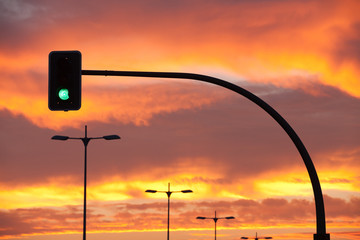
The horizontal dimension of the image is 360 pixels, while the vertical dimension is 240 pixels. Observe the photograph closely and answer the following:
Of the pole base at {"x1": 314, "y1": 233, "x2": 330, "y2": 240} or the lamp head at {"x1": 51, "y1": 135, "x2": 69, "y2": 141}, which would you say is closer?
the pole base at {"x1": 314, "y1": 233, "x2": 330, "y2": 240}

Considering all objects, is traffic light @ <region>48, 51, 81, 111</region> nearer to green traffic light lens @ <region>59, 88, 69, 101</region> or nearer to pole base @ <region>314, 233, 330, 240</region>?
green traffic light lens @ <region>59, 88, 69, 101</region>

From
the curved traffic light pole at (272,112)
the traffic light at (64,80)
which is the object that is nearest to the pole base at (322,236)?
the curved traffic light pole at (272,112)

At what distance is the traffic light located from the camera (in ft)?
47.3

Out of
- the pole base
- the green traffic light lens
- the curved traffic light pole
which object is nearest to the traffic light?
the green traffic light lens

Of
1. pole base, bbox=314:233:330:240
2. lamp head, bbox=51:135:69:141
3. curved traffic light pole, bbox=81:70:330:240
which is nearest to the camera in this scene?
curved traffic light pole, bbox=81:70:330:240

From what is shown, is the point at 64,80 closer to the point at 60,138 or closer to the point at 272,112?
the point at 272,112

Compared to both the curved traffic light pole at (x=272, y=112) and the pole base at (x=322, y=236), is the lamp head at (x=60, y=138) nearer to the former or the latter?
the curved traffic light pole at (x=272, y=112)

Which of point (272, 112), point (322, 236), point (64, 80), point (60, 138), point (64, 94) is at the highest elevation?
point (60, 138)

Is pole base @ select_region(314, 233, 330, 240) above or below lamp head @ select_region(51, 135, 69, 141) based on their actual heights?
below

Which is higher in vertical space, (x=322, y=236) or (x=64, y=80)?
(x=64, y=80)

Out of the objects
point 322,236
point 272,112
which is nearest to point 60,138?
point 322,236

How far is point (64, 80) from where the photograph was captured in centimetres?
1449

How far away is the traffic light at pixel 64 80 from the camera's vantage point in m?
14.4

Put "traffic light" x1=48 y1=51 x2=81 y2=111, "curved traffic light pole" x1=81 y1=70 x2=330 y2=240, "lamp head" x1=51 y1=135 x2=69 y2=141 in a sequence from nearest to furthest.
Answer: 1. "traffic light" x1=48 y1=51 x2=81 y2=111
2. "curved traffic light pole" x1=81 y1=70 x2=330 y2=240
3. "lamp head" x1=51 y1=135 x2=69 y2=141
